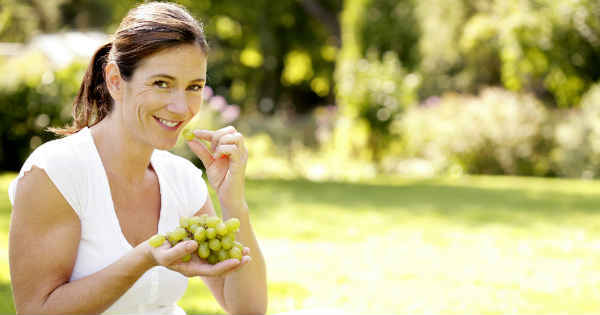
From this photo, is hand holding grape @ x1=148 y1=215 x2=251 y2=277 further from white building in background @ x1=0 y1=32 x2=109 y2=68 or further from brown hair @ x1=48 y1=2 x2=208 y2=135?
white building in background @ x1=0 y1=32 x2=109 y2=68

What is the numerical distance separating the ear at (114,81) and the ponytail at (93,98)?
0.16 metres

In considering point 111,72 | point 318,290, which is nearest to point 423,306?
point 318,290

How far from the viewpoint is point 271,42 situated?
28500mm

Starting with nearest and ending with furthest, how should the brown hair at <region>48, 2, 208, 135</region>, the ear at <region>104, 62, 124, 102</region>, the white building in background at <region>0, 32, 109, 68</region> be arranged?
1. the brown hair at <region>48, 2, 208, 135</region>
2. the ear at <region>104, 62, 124, 102</region>
3. the white building in background at <region>0, 32, 109, 68</region>

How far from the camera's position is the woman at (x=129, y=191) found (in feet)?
7.91

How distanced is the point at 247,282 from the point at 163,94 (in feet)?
2.89

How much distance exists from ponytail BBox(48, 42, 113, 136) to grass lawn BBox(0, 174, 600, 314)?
84.6 inches

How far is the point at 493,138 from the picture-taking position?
1544cm

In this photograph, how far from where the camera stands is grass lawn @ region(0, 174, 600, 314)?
5.41 metres

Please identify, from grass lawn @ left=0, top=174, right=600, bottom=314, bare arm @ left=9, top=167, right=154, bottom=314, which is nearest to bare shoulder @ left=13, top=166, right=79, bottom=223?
bare arm @ left=9, top=167, right=154, bottom=314

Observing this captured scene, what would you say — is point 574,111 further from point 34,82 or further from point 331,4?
point 331,4

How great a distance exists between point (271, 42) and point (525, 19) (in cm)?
1390

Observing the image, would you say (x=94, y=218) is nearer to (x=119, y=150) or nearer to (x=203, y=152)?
(x=119, y=150)

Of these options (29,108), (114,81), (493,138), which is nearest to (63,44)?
(29,108)
